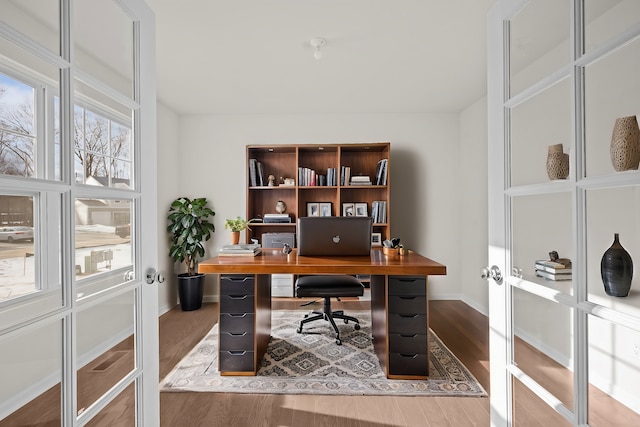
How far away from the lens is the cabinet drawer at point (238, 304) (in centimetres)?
226

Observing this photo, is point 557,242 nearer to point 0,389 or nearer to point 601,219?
point 601,219

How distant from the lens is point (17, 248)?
28.2 inches

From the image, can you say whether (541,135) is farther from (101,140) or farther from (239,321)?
(239,321)

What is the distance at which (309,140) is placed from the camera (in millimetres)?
4453

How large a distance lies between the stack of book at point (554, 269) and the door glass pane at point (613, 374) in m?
0.14

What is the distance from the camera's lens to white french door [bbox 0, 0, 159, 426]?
0.72 m

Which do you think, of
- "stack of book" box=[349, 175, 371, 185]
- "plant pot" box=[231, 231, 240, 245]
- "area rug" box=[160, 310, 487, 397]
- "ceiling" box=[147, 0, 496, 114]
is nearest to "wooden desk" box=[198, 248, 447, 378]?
"area rug" box=[160, 310, 487, 397]

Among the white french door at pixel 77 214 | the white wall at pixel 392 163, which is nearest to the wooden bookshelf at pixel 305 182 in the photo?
the white wall at pixel 392 163

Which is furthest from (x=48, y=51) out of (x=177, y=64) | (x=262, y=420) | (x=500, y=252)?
(x=177, y=64)

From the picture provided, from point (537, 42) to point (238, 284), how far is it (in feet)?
6.61

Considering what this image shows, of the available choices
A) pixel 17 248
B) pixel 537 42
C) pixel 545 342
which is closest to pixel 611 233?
pixel 545 342

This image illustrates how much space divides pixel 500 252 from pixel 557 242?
32 centimetres

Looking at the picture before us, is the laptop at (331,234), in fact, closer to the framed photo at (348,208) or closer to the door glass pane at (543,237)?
the door glass pane at (543,237)

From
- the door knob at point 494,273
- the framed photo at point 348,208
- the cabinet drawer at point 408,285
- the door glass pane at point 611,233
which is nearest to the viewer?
the door glass pane at point 611,233
